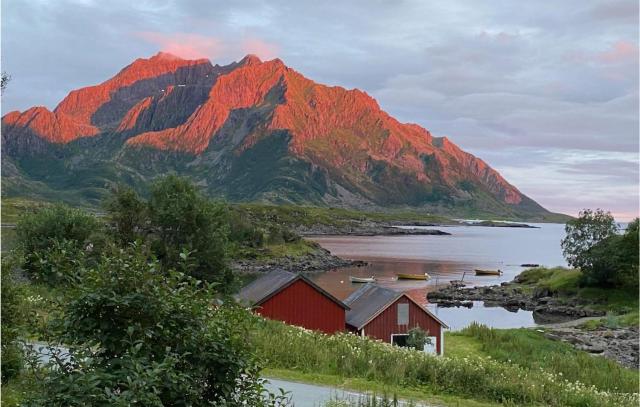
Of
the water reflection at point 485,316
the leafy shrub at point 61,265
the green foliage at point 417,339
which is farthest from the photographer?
the water reflection at point 485,316

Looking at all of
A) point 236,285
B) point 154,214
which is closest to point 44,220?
point 154,214

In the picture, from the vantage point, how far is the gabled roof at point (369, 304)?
3998cm

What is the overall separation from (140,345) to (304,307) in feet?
113

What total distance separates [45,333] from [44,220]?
4772 centimetres

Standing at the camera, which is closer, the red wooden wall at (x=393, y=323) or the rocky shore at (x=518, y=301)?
the red wooden wall at (x=393, y=323)

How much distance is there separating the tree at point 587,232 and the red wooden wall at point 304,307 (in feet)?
176

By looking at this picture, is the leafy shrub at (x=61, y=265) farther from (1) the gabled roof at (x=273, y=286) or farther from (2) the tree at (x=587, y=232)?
(2) the tree at (x=587, y=232)

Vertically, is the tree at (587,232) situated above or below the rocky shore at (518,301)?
above

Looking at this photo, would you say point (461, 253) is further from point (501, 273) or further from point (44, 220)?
point (44, 220)

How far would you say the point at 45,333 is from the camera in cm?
810

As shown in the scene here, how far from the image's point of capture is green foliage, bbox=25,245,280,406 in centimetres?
691

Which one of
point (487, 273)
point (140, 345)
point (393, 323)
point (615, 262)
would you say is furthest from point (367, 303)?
point (487, 273)

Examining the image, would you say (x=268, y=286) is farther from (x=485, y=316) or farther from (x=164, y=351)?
(x=485, y=316)

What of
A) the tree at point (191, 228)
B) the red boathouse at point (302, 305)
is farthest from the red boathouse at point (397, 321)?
the tree at point (191, 228)
